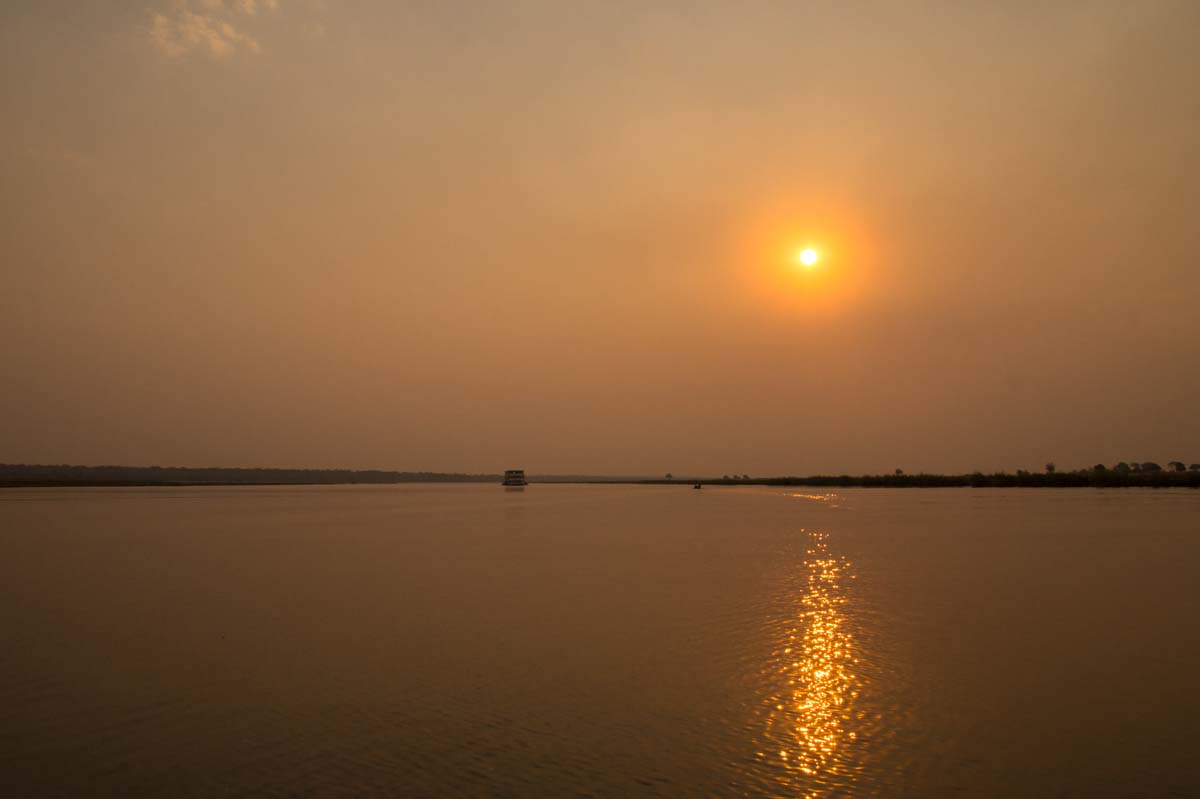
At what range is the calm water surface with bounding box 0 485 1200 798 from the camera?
673cm

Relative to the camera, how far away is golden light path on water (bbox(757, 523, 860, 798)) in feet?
22.2

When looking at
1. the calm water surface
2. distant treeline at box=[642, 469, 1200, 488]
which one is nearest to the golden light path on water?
the calm water surface

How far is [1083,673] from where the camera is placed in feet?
32.8

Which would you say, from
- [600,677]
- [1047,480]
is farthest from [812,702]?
[1047,480]

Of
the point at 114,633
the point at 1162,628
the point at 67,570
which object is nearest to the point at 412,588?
the point at 114,633

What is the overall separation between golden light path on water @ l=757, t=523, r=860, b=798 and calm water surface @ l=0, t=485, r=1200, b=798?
4 centimetres

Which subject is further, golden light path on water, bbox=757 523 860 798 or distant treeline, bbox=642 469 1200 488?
distant treeline, bbox=642 469 1200 488

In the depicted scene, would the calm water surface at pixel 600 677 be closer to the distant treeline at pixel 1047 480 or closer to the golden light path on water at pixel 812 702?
the golden light path on water at pixel 812 702

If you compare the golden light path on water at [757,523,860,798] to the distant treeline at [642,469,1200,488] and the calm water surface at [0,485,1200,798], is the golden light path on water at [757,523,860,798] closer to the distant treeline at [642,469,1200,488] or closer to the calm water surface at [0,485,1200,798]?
the calm water surface at [0,485,1200,798]

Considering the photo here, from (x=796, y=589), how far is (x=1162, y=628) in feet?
21.3

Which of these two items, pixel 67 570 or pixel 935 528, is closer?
pixel 67 570

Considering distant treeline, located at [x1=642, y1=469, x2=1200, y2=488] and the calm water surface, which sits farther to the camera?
distant treeline, located at [x1=642, y1=469, x2=1200, y2=488]

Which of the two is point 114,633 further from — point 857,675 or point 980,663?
point 980,663

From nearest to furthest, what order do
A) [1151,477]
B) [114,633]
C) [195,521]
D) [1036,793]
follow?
[1036,793] < [114,633] < [195,521] < [1151,477]
